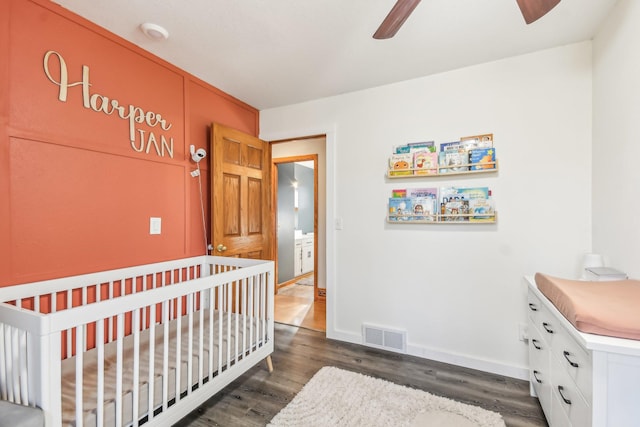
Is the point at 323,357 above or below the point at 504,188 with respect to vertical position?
below

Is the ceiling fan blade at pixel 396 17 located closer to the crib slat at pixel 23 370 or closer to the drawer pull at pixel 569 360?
the drawer pull at pixel 569 360

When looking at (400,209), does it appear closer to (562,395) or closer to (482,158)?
(482,158)

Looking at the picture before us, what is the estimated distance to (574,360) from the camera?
3.66 ft

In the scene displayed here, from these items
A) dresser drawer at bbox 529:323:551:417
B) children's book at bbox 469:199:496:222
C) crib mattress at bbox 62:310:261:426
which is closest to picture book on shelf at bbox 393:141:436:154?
children's book at bbox 469:199:496:222

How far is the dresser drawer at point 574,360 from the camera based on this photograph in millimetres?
999

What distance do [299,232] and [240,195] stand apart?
8.43 feet

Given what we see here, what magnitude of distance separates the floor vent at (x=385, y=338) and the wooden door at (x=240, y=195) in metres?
1.30

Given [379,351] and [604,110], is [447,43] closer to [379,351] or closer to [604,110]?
[604,110]

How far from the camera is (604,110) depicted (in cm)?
175

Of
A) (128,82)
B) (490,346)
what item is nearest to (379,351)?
(490,346)

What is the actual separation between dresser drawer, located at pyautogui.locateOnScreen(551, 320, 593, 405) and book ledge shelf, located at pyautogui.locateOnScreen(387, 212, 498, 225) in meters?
0.99

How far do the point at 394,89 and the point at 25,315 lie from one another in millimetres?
2673

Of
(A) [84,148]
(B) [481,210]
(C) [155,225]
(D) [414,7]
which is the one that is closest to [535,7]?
(D) [414,7]

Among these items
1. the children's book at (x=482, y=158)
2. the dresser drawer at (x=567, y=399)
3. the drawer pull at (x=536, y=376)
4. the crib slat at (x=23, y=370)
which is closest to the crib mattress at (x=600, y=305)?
the dresser drawer at (x=567, y=399)
